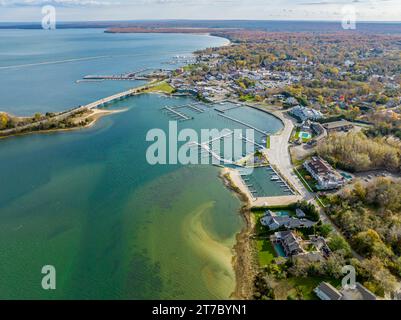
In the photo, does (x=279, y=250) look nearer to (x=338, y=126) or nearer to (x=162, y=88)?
(x=338, y=126)

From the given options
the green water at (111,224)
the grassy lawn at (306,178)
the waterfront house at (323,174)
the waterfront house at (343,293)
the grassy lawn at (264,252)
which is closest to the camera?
the waterfront house at (343,293)

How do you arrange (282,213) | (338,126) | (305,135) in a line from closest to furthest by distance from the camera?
1. (282,213)
2. (305,135)
3. (338,126)

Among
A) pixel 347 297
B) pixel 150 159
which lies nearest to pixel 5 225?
pixel 150 159

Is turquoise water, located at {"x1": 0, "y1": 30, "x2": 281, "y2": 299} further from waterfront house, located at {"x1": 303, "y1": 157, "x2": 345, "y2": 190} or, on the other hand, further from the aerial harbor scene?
waterfront house, located at {"x1": 303, "y1": 157, "x2": 345, "y2": 190}

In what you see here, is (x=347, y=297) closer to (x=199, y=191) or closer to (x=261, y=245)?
(x=261, y=245)

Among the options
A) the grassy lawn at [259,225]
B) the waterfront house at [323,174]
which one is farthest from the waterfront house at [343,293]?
the waterfront house at [323,174]

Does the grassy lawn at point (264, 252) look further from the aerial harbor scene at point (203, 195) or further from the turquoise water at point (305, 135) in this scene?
the turquoise water at point (305, 135)

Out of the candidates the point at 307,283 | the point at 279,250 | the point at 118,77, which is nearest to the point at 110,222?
the point at 279,250
